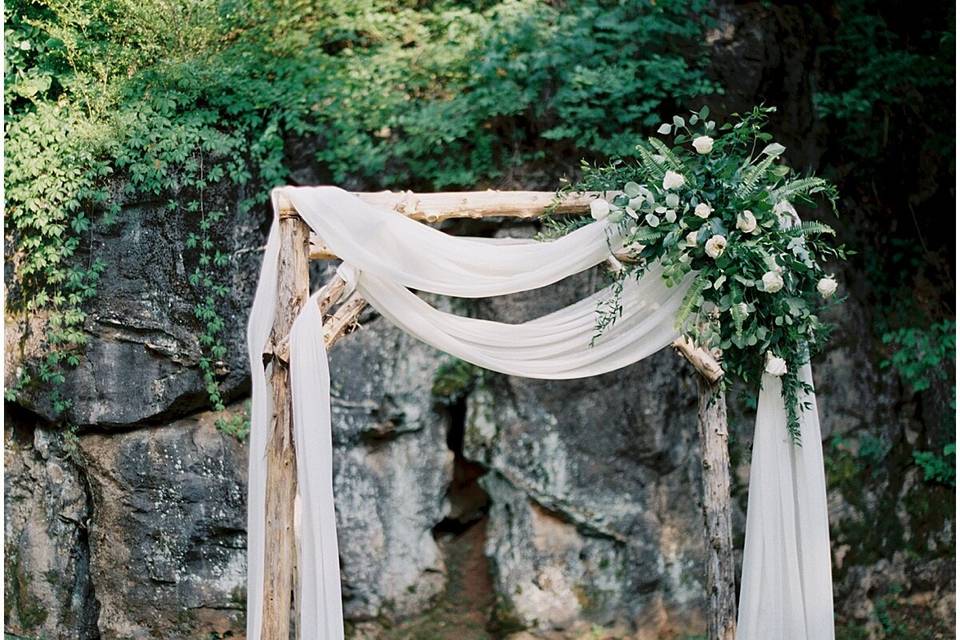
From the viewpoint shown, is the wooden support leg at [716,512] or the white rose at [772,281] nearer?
the white rose at [772,281]

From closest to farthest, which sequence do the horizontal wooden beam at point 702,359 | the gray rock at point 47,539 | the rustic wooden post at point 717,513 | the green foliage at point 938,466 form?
the horizontal wooden beam at point 702,359 → the rustic wooden post at point 717,513 → the gray rock at point 47,539 → the green foliage at point 938,466

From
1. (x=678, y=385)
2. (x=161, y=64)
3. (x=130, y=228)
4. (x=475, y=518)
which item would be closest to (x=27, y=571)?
(x=130, y=228)

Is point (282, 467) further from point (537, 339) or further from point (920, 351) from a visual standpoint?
point (920, 351)

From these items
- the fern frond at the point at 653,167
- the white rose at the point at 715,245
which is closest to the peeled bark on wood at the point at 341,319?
the fern frond at the point at 653,167

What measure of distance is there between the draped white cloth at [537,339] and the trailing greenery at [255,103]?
6.50 feet

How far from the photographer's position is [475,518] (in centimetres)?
626

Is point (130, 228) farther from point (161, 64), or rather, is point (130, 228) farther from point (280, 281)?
point (280, 281)

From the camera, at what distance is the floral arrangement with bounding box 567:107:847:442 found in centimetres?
393

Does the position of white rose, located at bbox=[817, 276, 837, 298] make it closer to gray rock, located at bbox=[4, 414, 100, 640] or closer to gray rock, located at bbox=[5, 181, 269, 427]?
gray rock, located at bbox=[5, 181, 269, 427]

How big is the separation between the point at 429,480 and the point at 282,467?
2.16 meters

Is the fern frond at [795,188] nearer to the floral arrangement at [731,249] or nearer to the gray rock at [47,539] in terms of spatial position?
the floral arrangement at [731,249]

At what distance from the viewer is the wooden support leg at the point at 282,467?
3.98 m

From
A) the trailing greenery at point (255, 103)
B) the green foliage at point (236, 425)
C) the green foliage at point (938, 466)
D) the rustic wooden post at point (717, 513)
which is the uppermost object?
the trailing greenery at point (255, 103)

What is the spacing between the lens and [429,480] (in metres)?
6.07
